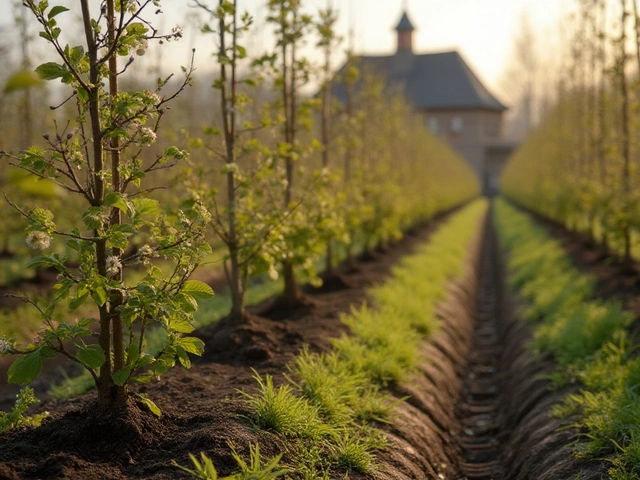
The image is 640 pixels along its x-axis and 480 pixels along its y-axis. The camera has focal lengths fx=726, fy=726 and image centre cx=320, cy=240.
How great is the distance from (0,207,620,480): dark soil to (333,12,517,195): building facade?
50.0 metres

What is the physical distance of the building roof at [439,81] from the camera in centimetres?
5756

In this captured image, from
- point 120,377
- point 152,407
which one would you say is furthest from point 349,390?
point 120,377

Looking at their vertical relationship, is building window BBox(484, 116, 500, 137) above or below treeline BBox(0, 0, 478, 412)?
above

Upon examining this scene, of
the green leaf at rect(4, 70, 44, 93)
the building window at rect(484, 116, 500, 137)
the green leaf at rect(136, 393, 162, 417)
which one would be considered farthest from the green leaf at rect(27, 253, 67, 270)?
the building window at rect(484, 116, 500, 137)

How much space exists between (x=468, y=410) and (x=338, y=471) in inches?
125

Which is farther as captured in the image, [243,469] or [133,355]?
[133,355]

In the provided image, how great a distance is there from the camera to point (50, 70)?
3.06 metres

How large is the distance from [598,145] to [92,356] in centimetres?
1033

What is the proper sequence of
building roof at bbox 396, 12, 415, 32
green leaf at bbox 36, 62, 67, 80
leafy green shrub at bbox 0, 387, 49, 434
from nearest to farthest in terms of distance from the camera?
green leaf at bbox 36, 62, 67, 80 < leafy green shrub at bbox 0, 387, 49, 434 < building roof at bbox 396, 12, 415, 32

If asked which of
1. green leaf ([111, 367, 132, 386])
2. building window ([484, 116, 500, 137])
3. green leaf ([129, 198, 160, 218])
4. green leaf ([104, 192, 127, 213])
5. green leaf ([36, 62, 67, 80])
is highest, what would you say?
building window ([484, 116, 500, 137])

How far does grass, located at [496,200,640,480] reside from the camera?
3965 millimetres

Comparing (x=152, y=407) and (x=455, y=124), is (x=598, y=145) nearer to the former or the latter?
(x=152, y=407)

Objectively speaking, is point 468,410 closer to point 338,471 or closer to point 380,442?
point 380,442

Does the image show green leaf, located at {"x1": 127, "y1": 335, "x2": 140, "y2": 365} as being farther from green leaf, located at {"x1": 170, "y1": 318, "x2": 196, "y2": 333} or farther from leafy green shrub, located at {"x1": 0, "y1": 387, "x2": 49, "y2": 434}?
leafy green shrub, located at {"x1": 0, "y1": 387, "x2": 49, "y2": 434}
